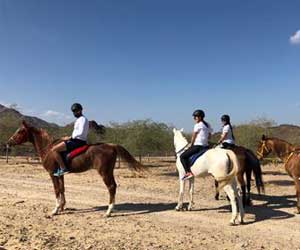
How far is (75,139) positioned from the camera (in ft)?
32.9

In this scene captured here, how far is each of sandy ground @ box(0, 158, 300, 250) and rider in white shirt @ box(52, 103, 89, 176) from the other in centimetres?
137

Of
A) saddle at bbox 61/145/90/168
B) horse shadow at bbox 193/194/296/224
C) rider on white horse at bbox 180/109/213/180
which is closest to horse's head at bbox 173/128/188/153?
rider on white horse at bbox 180/109/213/180

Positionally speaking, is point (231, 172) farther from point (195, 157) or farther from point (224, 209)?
point (224, 209)

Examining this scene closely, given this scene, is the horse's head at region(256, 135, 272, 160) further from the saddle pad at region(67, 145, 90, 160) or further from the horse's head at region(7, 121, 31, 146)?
the horse's head at region(7, 121, 31, 146)

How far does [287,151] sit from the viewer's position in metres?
11.5

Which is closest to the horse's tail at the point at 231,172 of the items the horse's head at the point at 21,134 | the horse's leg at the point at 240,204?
the horse's leg at the point at 240,204

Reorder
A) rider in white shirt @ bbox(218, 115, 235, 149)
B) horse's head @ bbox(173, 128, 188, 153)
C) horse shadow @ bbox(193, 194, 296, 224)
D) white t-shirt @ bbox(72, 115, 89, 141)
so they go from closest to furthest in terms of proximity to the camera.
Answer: horse shadow @ bbox(193, 194, 296, 224) → white t-shirt @ bbox(72, 115, 89, 141) → horse's head @ bbox(173, 128, 188, 153) → rider in white shirt @ bbox(218, 115, 235, 149)

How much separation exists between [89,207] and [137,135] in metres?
18.1

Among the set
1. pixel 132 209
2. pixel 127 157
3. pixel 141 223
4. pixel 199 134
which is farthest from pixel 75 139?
pixel 199 134

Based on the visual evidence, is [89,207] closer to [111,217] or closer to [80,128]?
[111,217]

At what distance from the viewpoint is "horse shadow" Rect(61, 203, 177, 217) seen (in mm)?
10195

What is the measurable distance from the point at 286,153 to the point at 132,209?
4631 mm

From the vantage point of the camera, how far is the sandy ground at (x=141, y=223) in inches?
289

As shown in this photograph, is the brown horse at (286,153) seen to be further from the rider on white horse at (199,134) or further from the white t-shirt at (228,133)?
the rider on white horse at (199,134)
